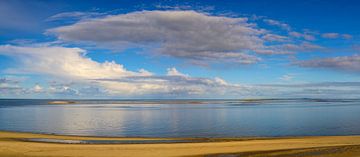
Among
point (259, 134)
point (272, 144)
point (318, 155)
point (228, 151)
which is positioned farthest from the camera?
point (259, 134)

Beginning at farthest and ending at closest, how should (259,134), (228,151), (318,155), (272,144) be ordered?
(259,134) → (272,144) → (228,151) → (318,155)

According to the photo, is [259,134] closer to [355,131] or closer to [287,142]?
[287,142]

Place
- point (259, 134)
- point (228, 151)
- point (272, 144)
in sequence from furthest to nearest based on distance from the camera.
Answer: point (259, 134) < point (272, 144) < point (228, 151)

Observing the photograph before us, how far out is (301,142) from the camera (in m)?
34.5

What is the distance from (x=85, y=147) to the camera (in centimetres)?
3120

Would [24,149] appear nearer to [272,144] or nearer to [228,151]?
[228,151]

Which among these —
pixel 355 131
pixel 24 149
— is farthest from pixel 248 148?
pixel 355 131

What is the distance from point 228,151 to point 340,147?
34.8 ft

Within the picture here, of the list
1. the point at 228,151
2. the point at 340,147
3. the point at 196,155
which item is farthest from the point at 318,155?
the point at 196,155

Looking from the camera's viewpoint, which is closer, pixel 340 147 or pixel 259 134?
pixel 340 147

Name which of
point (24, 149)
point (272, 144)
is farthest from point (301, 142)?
point (24, 149)

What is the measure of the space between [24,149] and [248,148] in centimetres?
1977

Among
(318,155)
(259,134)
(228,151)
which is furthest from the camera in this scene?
(259,134)

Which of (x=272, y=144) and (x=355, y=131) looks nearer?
(x=272, y=144)
